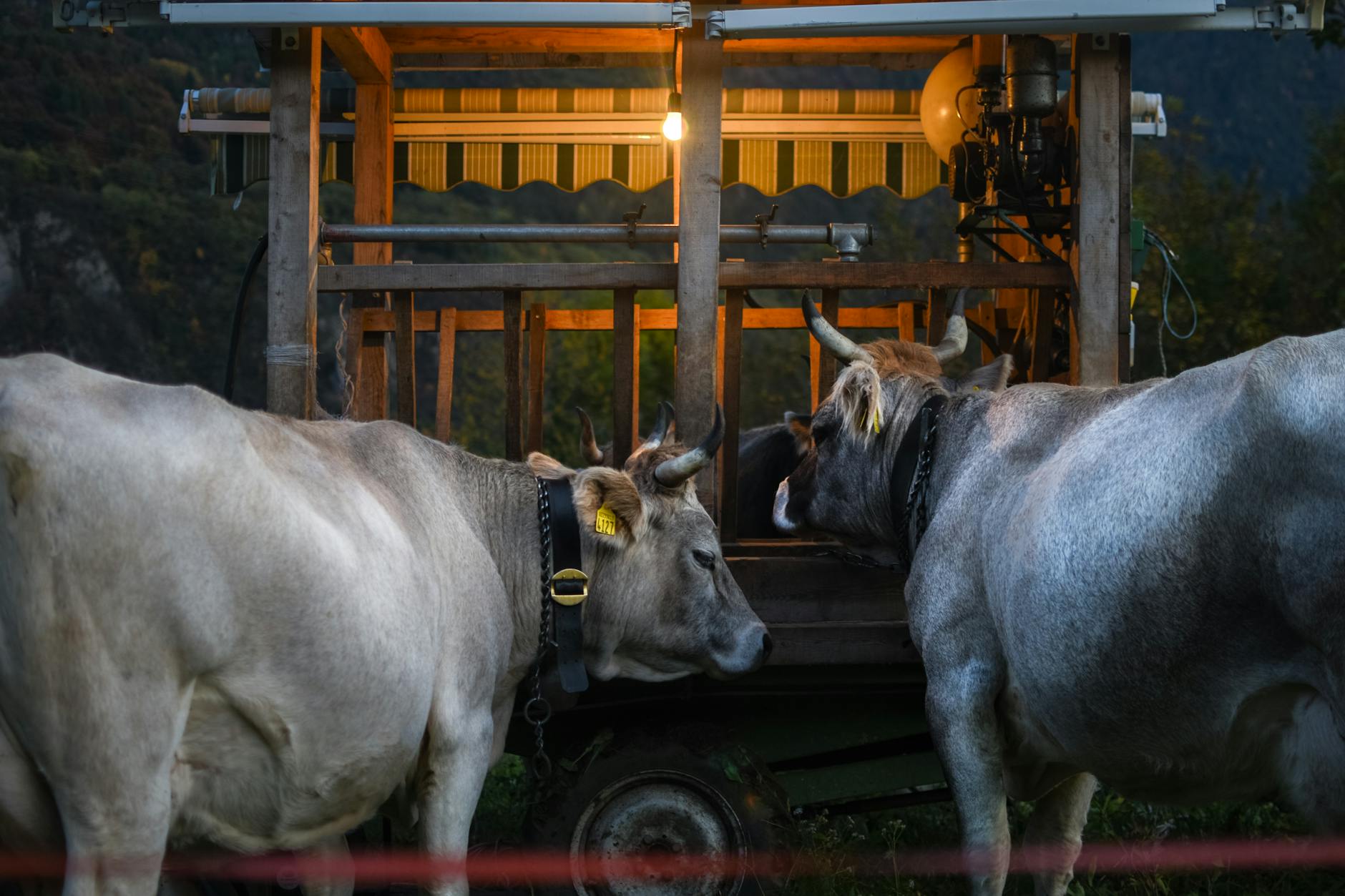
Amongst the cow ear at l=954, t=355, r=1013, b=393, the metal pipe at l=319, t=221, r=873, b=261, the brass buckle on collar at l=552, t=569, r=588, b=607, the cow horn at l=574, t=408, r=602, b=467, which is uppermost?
the metal pipe at l=319, t=221, r=873, b=261

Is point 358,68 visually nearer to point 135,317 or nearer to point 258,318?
point 135,317

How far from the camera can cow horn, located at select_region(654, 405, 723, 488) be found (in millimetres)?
5062

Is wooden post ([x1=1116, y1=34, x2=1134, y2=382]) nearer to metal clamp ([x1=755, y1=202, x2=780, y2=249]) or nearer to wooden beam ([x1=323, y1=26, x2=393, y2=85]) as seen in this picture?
metal clamp ([x1=755, y1=202, x2=780, y2=249])

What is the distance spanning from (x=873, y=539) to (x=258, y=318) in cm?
2502

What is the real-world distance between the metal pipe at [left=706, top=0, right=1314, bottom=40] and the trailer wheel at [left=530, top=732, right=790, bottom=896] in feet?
8.83

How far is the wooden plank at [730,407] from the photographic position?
5801 millimetres

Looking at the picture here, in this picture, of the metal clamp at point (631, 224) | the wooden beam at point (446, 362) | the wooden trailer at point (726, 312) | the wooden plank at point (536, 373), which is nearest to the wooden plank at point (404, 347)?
the wooden trailer at point (726, 312)

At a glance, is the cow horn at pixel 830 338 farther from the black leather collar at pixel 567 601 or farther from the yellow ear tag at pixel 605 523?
the black leather collar at pixel 567 601

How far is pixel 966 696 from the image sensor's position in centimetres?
470

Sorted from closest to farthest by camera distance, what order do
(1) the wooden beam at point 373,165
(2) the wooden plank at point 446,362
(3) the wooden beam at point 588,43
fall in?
(3) the wooden beam at point 588,43 → (2) the wooden plank at point 446,362 → (1) the wooden beam at point 373,165

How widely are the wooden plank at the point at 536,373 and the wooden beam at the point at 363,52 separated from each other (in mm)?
1402

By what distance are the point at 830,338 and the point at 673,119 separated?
178cm

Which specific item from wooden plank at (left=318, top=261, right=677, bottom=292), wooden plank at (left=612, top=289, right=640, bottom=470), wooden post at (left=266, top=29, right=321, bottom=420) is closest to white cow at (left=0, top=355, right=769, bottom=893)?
wooden post at (left=266, top=29, right=321, bottom=420)

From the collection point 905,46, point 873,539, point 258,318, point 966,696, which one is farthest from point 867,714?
point 258,318
